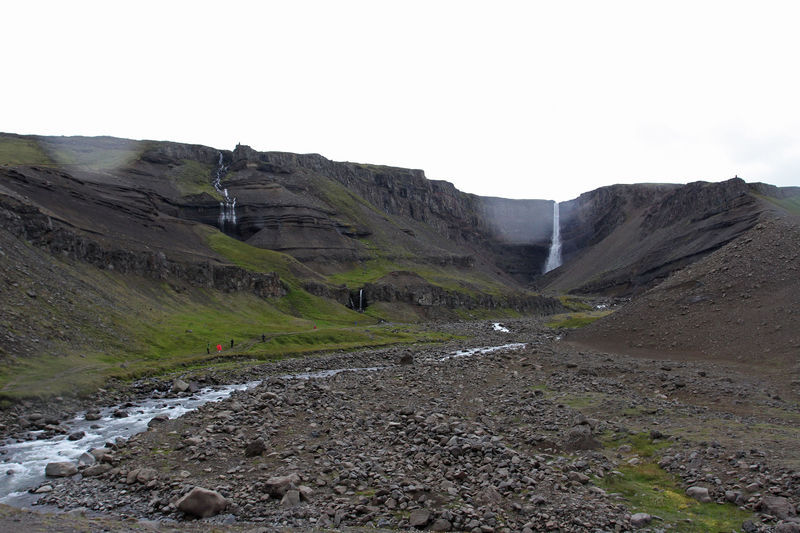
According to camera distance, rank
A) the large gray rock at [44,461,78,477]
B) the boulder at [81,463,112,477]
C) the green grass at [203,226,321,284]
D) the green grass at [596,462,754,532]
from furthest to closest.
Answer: the green grass at [203,226,321,284], the large gray rock at [44,461,78,477], the boulder at [81,463,112,477], the green grass at [596,462,754,532]

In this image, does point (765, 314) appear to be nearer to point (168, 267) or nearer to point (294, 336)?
point (294, 336)

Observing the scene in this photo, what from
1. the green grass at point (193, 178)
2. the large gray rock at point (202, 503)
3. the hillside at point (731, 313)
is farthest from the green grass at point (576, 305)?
the large gray rock at point (202, 503)

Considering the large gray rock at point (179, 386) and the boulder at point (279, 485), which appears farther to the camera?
the large gray rock at point (179, 386)

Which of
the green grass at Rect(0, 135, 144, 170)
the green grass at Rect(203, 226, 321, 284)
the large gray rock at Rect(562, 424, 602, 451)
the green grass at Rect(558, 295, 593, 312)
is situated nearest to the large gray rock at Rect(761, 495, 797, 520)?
the large gray rock at Rect(562, 424, 602, 451)

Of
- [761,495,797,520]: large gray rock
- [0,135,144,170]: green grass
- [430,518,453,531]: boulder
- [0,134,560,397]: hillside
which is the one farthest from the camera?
[0,135,144,170]: green grass

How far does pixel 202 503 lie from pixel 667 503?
13.2 m

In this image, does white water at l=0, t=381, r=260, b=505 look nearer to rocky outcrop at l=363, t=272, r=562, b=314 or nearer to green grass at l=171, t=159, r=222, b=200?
rocky outcrop at l=363, t=272, r=562, b=314

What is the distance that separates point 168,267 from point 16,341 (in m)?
48.8

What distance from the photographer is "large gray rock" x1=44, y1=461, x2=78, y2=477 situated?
765 inches

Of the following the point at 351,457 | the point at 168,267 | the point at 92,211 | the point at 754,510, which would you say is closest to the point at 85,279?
the point at 168,267

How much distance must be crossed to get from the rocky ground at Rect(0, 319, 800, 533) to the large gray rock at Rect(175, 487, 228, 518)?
0.14 feet

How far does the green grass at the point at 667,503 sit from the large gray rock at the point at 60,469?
1892cm

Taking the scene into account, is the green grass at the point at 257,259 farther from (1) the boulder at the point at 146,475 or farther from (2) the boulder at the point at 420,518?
(2) the boulder at the point at 420,518

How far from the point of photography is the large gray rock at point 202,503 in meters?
15.1
